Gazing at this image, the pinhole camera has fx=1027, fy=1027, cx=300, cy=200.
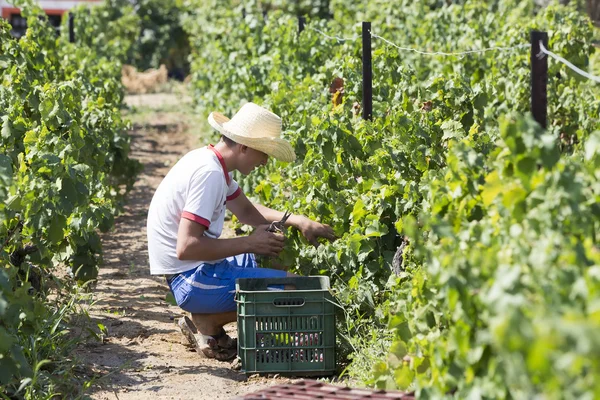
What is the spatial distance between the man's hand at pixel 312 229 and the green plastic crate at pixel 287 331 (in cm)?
57

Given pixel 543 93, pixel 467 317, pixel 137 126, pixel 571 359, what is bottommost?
pixel 137 126

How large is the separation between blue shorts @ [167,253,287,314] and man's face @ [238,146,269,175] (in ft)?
1.56

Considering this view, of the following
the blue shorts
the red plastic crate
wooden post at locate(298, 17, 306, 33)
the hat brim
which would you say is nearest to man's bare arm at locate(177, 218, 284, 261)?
the blue shorts

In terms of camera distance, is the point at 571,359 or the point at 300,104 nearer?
the point at 571,359

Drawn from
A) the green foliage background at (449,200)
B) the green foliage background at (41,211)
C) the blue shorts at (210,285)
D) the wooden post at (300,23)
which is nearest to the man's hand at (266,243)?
the blue shorts at (210,285)

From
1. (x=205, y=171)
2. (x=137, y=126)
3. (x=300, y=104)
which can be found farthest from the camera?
(x=137, y=126)

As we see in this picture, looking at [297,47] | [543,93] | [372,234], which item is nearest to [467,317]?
[543,93]

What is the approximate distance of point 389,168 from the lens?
16.6 feet

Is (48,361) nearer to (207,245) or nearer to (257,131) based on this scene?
(207,245)

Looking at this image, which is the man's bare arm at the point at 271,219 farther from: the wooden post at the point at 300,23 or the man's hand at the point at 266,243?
the wooden post at the point at 300,23

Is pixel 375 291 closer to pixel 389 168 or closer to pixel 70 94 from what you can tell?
pixel 389 168

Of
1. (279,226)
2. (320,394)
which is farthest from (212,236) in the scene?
(320,394)

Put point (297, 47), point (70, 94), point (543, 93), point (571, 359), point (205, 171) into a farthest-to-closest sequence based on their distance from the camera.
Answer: point (297, 47) → point (70, 94) → point (205, 171) → point (543, 93) → point (571, 359)

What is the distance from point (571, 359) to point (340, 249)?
9.50 feet
